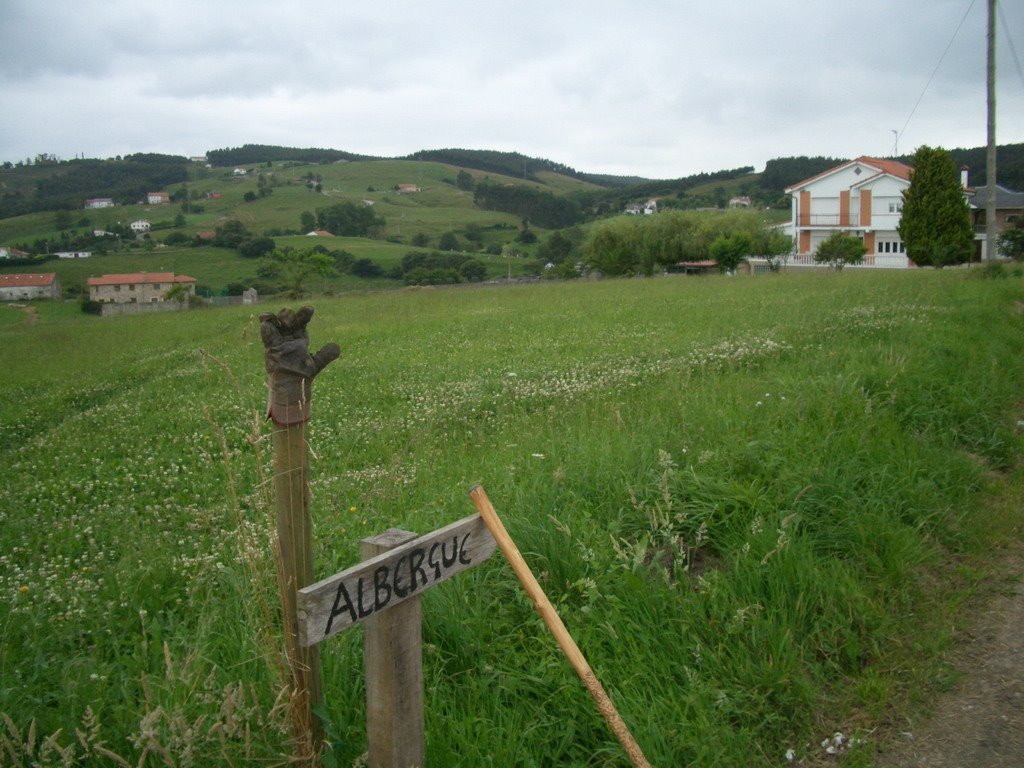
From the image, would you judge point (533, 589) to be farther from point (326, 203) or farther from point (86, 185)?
point (326, 203)

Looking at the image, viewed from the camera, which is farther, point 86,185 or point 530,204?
A: point 530,204

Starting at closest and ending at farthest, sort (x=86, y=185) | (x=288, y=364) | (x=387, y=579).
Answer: (x=387, y=579)
(x=288, y=364)
(x=86, y=185)

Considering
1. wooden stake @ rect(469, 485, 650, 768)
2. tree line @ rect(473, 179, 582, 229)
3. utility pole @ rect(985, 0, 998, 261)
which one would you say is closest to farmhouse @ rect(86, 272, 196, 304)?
utility pole @ rect(985, 0, 998, 261)

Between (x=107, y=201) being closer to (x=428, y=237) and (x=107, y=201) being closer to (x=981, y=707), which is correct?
(x=428, y=237)

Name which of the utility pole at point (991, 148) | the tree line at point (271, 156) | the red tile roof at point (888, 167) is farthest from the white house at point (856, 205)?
the tree line at point (271, 156)

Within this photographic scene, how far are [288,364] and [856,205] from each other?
6737cm

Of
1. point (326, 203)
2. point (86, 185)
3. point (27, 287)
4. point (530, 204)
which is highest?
point (530, 204)

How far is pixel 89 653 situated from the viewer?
147 inches

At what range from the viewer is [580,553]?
4.42 meters

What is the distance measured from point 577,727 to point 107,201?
273 feet

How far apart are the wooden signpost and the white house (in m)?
61.0

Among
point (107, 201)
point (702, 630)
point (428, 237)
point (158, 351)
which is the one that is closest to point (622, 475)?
point (702, 630)

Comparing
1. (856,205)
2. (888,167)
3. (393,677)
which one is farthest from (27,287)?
(888,167)

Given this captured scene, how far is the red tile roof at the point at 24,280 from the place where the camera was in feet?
147
